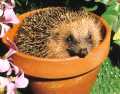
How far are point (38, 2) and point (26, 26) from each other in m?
0.43

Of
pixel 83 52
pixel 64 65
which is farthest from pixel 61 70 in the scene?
pixel 83 52

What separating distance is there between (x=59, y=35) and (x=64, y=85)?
0.24 metres

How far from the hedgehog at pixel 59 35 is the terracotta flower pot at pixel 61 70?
0.16 feet

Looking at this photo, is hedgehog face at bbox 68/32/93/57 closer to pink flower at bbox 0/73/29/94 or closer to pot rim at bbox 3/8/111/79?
pot rim at bbox 3/8/111/79

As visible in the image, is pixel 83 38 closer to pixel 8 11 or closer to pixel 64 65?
pixel 64 65

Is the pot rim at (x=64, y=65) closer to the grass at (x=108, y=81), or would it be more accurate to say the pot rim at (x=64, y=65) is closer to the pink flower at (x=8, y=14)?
the pink flower at (x=8, y=14)

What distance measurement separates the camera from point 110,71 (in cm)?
257

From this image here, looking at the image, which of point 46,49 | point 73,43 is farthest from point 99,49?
point 46,49

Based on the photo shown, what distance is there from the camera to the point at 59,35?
6.56ft

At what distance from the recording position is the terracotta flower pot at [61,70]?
1882mm

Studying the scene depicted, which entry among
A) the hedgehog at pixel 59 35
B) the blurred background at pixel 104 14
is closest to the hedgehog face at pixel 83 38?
the hedgehog at pixel 59 35

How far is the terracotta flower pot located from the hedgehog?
0.16 ft

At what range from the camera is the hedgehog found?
6.47ft

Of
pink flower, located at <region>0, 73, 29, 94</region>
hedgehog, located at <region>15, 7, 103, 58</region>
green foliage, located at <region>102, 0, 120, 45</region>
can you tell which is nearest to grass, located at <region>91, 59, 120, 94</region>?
green foliage, located at <region>102, 0, 120, 45</region>
